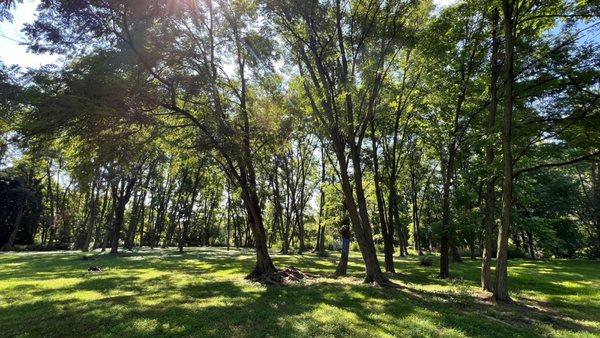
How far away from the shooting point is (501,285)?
9586mm

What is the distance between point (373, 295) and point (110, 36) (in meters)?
10.2

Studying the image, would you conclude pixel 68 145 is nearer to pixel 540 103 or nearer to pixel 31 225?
pixel 540 103

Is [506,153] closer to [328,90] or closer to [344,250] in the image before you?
[328,90]

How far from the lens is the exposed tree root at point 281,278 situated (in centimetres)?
1291

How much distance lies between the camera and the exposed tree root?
1291 cm

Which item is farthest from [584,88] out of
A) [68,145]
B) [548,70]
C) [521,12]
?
[68,145]

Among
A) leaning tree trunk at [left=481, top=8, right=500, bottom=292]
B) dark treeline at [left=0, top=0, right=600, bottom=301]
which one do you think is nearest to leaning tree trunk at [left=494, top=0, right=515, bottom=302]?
dark treeline at [left=0, top=0, right=600, bottom=301]

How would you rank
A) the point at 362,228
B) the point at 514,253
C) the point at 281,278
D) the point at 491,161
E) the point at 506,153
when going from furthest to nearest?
the point at 514,253 < the point at 281,278 < the point at 362,228 < the point at 491,161 < the point at 506,153

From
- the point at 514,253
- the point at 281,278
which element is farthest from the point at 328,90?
the point at 514,253

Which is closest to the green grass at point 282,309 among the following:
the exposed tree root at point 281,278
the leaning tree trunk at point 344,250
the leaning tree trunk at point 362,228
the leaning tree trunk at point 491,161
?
the exposed tree root at point 281,278

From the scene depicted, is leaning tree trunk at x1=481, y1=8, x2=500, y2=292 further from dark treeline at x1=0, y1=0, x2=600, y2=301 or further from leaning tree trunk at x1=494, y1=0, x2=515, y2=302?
leaning tree trunk at x1=494, y1=0, x2=515, y2=302

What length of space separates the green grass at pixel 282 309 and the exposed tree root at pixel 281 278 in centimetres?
56

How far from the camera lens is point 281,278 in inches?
523

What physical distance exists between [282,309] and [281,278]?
4783 mm
